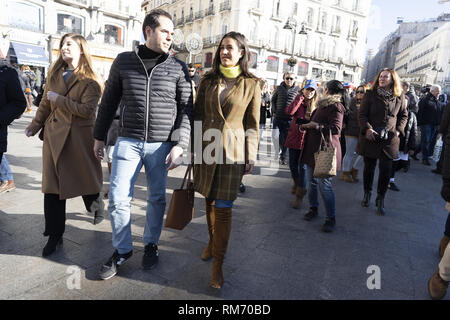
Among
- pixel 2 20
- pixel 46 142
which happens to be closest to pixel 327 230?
pixel 46 142

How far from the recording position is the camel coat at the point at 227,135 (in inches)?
100

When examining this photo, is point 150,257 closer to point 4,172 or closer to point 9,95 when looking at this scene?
point 9,95

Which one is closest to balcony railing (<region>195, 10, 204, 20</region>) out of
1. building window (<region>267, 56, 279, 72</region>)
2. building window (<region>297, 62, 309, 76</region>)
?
building window (<region>267, 56, 279, 72</region>)

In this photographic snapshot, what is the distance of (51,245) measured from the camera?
A: 294cm

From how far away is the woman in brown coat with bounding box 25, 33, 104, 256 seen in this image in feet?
9.63

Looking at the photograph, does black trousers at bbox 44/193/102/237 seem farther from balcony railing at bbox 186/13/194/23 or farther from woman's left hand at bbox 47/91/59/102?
balcony railing at bbox 186/13/194/23

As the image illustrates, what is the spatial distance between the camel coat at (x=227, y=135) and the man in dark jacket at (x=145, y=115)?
17 centimetres

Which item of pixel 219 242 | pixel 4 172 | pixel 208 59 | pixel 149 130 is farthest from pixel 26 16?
pixel 219 242

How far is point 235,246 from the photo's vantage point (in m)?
3.29

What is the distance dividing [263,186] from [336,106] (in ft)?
7.03

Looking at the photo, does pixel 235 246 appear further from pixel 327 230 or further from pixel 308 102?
pixel 308 102

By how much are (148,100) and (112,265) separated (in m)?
1.33

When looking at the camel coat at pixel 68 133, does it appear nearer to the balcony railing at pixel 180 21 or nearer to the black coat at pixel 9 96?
the black coat at pixel 9 96

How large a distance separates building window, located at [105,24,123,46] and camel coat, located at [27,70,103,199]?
2800cm
